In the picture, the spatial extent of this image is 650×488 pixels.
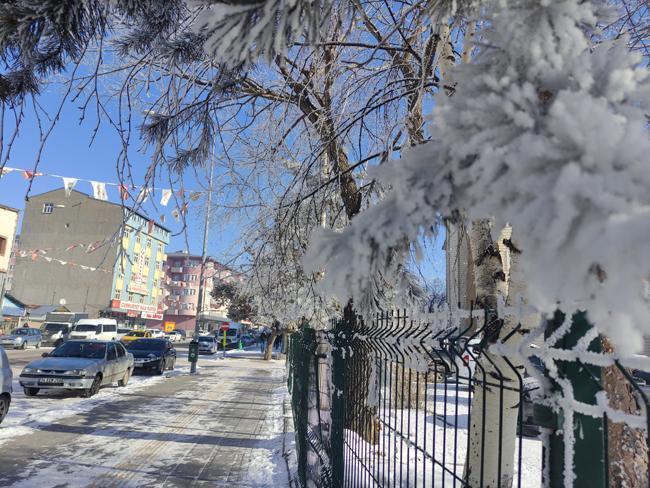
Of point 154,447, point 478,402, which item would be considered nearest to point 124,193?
point 478,402

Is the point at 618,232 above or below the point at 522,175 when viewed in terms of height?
below

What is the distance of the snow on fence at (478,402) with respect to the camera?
44.2 inches

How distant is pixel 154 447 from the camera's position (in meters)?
7.27

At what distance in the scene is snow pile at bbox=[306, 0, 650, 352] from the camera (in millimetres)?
655

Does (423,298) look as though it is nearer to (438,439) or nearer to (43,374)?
(438,439)

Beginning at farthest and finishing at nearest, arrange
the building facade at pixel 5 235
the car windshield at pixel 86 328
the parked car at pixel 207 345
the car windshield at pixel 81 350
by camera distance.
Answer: the parked car at pixel 207 345 → the building facade at pixel 5 235 → the car windshield at pixel 86 328 → the car windshield at pixel 81 350

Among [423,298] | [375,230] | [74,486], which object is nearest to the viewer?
[375,230]

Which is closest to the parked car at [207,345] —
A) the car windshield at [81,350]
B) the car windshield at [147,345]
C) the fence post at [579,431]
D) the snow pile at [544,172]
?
the car windshield at [147,345]

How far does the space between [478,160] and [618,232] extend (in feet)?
0.94

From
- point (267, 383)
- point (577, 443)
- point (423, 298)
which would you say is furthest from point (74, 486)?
point (267, 383)

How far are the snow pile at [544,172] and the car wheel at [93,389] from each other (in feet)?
41.4

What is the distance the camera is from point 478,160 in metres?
0.85

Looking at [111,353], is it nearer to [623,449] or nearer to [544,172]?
[623,449]

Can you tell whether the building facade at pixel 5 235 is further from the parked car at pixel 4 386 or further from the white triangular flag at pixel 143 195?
the white triangular flag at pixel 143 195
